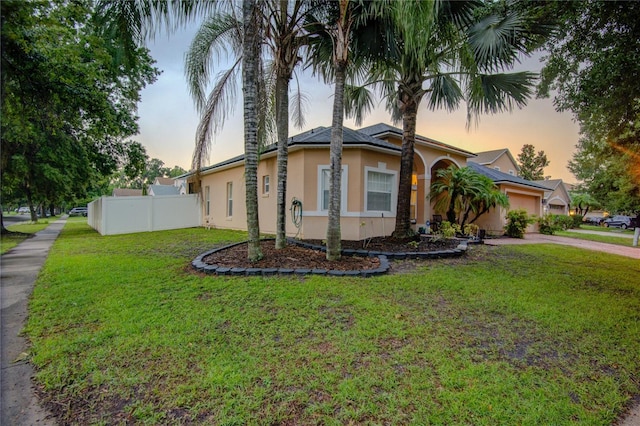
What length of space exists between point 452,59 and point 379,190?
4.62 m

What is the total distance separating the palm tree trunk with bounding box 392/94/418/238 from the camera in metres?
9.38

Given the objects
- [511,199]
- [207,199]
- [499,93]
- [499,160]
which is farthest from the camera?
[499,160]

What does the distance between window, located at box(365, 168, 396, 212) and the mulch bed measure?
189 centimetres

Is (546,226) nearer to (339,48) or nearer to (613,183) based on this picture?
(613,183)

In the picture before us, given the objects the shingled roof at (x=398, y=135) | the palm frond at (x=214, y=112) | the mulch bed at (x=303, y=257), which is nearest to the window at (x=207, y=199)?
the mulch bed at (x=303, y=257)

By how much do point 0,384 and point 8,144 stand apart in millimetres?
15884

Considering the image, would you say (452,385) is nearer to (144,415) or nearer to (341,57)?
(144,415)

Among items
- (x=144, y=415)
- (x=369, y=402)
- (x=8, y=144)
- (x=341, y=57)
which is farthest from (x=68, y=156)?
(x=369, y=402)

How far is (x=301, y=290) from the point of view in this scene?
5027 millimetres

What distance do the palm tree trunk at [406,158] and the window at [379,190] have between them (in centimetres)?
125

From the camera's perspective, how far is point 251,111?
6.38 m

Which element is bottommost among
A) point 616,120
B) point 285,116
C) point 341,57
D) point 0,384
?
point 0,384

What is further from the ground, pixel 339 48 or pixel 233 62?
pixel 233 62

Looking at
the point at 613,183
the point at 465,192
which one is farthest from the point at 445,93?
the point at 613,183
